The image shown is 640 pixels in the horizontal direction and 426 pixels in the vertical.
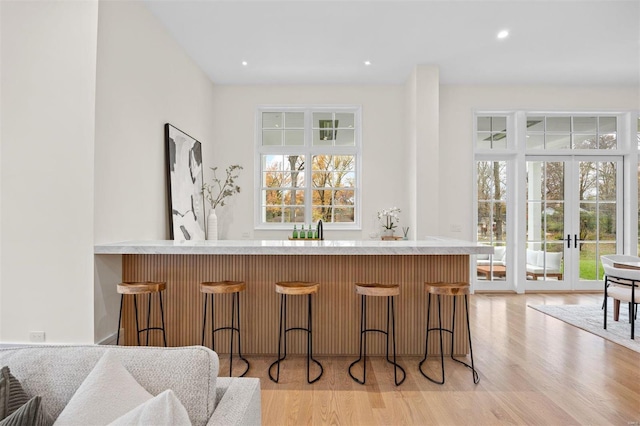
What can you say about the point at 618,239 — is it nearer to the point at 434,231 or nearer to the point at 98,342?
the point at 434,231

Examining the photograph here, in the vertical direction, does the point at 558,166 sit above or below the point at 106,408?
above

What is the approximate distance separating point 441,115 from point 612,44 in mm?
2174

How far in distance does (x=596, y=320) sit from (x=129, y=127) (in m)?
5.60

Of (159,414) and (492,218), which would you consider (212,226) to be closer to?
(159,414)

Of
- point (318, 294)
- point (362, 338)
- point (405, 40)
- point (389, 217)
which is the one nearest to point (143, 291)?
point (318, 294)

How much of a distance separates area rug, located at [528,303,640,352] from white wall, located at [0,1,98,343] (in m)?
4.94

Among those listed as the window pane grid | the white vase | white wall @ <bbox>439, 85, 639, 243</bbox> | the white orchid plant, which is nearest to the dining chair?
white wall @ <bbox>439, 85, 639, 243</bbox>

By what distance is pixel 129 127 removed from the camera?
317cm

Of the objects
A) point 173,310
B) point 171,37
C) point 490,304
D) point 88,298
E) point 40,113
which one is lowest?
point 490,304

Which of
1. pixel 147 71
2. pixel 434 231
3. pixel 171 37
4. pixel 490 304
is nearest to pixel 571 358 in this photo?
pixel 490 304

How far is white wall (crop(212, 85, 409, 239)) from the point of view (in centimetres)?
551

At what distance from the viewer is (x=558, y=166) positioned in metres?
5.59

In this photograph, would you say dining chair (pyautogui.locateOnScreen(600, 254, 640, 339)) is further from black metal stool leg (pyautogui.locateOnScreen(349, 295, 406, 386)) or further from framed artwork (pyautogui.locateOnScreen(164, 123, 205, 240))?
framed artwork (pyautogui.locateOnScreen(164, 123, 205, 240))

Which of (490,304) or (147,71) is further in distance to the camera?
(490,304)
